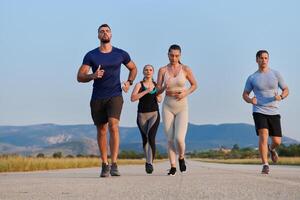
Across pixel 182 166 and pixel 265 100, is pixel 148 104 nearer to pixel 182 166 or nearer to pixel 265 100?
pixel 182 166

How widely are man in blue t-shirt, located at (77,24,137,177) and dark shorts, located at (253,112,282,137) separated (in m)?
2.69

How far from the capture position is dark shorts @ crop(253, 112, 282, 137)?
11242 mm

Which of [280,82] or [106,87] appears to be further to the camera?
[280,82]

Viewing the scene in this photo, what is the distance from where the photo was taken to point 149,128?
12.2 meters

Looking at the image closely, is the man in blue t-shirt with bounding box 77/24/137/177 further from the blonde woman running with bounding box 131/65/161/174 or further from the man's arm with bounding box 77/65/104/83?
the blonde woman running with bounding box 131/65/161/174

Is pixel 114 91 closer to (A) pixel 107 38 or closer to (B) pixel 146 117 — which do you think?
(A) pixel 107 38

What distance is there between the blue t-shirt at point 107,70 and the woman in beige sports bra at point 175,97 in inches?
36.0

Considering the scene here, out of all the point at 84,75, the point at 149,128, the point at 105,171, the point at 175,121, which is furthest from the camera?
the point at 149,128

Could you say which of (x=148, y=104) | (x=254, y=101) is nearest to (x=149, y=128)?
(x=148, y=104)

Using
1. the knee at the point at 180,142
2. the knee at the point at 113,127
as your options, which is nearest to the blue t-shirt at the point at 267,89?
the knee at the point at 180,142

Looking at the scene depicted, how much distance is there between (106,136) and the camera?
410 inches

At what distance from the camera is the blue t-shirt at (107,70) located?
10.0 m

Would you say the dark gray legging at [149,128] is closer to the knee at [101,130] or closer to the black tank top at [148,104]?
the black tank top at [148,104]

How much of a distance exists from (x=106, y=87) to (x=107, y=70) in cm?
28
